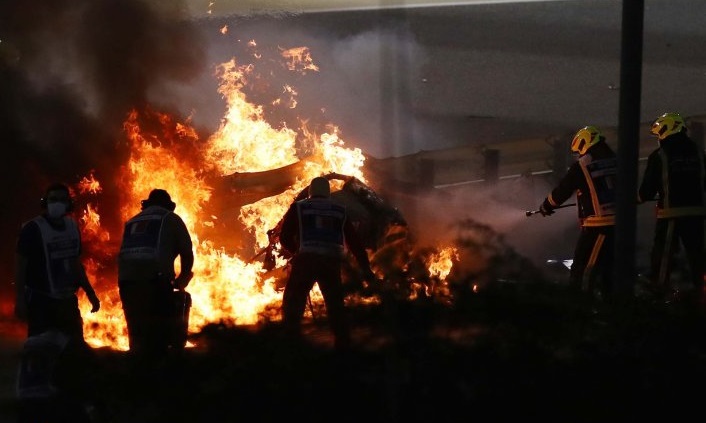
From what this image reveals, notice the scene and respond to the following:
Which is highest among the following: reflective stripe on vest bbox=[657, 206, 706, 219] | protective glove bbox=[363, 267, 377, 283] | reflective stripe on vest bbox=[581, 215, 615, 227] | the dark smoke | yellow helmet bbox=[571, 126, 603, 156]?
the dark smoke

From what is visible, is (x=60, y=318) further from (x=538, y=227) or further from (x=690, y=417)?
(x=538, y=227)

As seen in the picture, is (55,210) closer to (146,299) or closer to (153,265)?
(153,265)

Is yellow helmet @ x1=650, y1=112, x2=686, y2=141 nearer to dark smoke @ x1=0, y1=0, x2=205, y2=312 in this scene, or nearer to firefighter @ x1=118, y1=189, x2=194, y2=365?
firefighter @ x1=118, y1=189, x2=194, y2=365

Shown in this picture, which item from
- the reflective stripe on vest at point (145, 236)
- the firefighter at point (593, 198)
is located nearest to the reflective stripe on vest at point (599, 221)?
the firefighter at point (593, 198)

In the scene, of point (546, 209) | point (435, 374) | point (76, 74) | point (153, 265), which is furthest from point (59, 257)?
point (76, 74)

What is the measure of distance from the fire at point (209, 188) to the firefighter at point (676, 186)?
322 cm

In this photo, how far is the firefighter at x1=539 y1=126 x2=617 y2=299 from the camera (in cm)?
940

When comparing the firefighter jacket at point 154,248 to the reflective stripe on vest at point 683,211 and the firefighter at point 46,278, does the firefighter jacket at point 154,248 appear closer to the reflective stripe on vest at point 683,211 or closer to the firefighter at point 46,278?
the firefighter at point 46,278

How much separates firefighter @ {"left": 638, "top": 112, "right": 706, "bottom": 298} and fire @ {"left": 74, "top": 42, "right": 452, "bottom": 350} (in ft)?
10.6

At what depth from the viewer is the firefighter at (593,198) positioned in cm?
940

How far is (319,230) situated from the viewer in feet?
28.2

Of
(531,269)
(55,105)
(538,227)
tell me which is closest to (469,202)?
(538,227)

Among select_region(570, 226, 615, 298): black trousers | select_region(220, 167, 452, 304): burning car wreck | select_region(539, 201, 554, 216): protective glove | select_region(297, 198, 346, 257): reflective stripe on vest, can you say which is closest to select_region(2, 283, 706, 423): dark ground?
select_region(220, 167, 452, 304): burning car wreck

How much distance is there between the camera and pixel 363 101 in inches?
955
